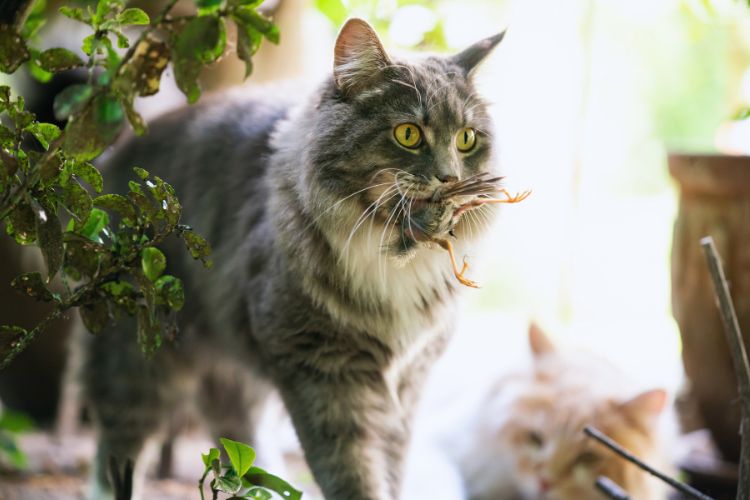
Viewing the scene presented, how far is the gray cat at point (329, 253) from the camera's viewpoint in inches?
67.9

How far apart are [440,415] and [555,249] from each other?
2086 millimetres

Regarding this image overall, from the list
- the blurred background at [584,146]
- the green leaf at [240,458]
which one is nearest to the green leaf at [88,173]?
the green leaf at [240,458]

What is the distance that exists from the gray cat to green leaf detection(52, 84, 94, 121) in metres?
0.64

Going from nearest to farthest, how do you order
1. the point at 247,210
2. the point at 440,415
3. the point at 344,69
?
the point at 344,69, the point at 247,210, the point at 440,415

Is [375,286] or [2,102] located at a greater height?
[2,102]

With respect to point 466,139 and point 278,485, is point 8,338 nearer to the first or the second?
point 278,485

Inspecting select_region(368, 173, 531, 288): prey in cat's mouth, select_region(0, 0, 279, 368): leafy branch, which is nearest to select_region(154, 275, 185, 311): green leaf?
select_region(0, 0, 279, 368): leafy branch

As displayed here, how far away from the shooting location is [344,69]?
1735 millimetres

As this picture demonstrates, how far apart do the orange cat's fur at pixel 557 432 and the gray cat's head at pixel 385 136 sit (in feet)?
2.79

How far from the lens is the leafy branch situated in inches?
38.1

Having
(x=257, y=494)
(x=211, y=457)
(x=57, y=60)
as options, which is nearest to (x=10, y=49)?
(x=57, y=60)

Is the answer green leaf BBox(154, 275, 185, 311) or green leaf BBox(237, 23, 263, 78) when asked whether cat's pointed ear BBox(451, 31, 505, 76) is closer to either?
green leaf BBox(237, 23, 263, 78)

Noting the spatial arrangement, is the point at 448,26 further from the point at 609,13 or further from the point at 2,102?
the point at 609,13

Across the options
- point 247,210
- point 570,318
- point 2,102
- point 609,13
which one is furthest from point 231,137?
point 609,13
